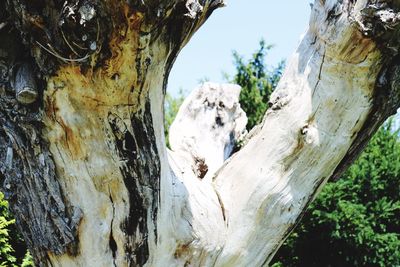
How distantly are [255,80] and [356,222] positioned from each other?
2543mm

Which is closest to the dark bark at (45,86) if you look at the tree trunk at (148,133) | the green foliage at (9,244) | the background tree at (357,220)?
the tree trunk at (148,133)

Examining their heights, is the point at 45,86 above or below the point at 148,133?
above

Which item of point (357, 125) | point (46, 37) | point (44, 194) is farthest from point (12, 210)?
point (357, 125)

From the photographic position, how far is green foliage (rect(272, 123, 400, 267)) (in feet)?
23.5

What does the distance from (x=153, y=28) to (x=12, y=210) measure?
1.03 m

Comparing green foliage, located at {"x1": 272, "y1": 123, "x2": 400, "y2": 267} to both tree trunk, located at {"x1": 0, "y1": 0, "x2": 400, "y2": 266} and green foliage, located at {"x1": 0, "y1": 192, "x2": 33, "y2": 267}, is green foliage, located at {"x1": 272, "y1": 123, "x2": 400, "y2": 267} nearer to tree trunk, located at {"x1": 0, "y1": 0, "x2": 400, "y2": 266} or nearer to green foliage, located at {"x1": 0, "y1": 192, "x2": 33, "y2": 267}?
green foliage, located at {"x1": 0, "y1": 192, "x2": 33, "y2": 267}

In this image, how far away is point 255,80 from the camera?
29.3 feet

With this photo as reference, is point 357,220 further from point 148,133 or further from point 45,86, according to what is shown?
point 45,86

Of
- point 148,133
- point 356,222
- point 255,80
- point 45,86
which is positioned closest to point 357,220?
point 356,222

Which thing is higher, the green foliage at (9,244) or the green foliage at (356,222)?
the green foliage at (9,244)

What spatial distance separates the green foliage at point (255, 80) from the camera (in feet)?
28.5

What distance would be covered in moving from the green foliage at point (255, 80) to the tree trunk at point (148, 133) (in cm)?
520

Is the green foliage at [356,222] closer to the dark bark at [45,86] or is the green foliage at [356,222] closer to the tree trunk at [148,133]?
the tree trunk at [148,133]

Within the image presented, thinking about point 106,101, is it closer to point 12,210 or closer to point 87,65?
point 87,65
